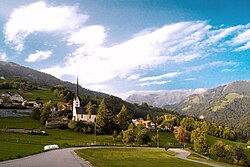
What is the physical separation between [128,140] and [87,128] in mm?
20288

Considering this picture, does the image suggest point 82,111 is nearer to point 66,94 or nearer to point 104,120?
point 104,120

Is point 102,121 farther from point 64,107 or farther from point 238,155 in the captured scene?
point 238,155

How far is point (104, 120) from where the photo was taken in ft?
380

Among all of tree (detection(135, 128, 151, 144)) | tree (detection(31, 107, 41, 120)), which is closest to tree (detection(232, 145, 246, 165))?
tree (detection(135, 128, 151, 144))

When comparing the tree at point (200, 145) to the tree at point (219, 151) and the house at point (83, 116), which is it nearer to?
the tree at point (219, 151)

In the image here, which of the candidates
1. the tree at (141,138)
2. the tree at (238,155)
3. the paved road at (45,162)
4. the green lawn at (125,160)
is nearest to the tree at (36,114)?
the tree at (141,138)

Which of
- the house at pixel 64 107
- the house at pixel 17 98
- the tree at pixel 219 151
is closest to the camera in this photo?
the tree at pixel 219 151

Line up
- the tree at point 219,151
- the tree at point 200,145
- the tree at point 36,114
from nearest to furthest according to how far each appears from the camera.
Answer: the tree at point 219,151 < the tree at point 200,145 < the tree at point 36,114

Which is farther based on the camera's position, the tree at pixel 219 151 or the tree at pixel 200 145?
the tree at pixel 200 145

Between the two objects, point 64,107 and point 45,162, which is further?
point 64,107

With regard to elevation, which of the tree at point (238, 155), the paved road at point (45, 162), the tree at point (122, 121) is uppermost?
the tree at point (122, 121)

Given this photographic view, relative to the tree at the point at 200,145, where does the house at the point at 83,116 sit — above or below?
above

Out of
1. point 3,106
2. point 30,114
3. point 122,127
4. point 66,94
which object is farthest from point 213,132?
point 3,106

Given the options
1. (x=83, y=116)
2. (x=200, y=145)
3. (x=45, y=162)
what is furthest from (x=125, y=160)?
(x=83, y=116)
